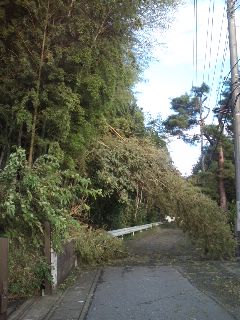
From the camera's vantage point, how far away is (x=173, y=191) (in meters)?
18.0

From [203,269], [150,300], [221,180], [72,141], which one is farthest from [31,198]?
[221,180]

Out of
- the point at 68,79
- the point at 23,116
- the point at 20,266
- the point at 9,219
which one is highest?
the point at 68,79

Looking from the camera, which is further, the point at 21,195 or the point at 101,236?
the point at 101,236

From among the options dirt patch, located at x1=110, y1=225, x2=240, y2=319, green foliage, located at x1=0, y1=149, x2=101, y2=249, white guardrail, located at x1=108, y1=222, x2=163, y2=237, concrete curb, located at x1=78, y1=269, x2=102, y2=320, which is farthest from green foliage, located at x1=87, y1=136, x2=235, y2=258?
green foliage, located at x1=0, y1=149, x2=101, y2=249

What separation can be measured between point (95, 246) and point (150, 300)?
658cm

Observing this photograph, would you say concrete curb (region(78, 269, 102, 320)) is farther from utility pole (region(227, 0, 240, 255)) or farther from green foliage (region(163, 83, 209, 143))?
green foliage (region(163, 83, 209, 143))

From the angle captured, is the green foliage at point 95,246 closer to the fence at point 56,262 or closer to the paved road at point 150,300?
the fence at point 56,262

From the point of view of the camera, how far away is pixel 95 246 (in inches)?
634

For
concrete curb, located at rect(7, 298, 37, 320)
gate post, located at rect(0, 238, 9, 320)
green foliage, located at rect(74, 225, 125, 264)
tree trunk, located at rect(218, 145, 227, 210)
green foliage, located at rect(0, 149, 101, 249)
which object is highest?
tree trunk, located at rect(218, 145, 227, 210)

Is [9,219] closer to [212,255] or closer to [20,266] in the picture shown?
[20,266]

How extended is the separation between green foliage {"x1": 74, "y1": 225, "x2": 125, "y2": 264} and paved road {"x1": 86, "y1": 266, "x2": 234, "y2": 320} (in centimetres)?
221

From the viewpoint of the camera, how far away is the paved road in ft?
27.3

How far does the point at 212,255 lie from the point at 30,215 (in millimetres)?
9382

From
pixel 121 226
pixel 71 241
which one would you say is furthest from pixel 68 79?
pixel 121 226
